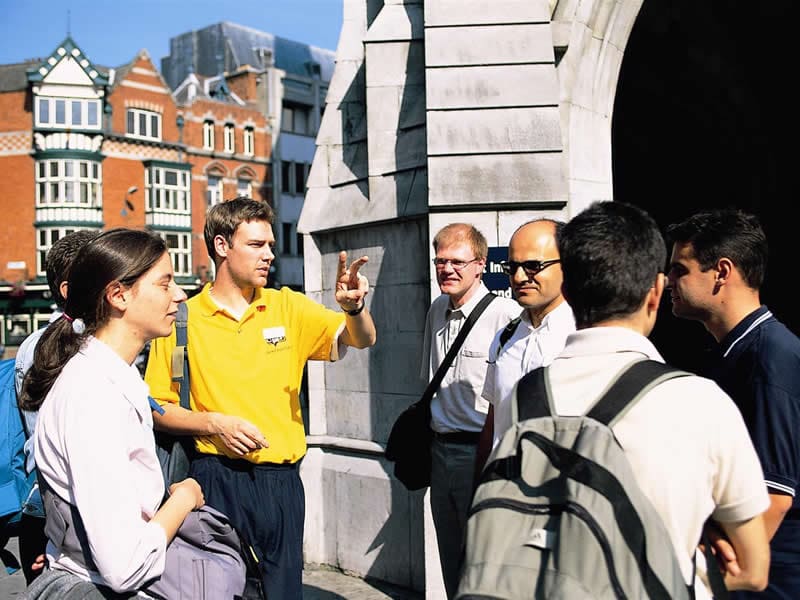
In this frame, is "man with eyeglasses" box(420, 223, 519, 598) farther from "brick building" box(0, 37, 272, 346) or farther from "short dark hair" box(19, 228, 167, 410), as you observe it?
"brick building" box(0, 37, 272, 346)

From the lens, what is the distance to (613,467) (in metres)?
1.67

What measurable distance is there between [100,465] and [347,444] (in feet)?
14.1

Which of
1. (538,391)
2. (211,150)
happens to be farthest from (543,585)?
(211,150)

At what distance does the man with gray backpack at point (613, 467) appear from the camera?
5.39ft

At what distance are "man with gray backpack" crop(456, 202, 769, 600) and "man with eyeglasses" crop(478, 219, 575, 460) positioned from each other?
1221 millimetres

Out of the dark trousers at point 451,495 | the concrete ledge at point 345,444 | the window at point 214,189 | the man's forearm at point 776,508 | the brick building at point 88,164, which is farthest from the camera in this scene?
the window at point 214,189

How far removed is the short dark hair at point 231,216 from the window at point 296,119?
46.2m

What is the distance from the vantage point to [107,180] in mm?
40125

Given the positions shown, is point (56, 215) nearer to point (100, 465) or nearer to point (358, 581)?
point (358, 581)

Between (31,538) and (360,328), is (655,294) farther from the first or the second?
(31,538)

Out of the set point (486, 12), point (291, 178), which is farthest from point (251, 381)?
point (291, 178)

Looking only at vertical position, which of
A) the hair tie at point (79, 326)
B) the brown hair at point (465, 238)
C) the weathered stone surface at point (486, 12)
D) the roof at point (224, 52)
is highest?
the roof at point (224, 52)

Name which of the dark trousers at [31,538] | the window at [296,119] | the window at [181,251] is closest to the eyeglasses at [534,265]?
the dark trousers at [31,538]

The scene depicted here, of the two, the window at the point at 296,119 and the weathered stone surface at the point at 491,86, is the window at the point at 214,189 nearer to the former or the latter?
the window at the point at 296,119
